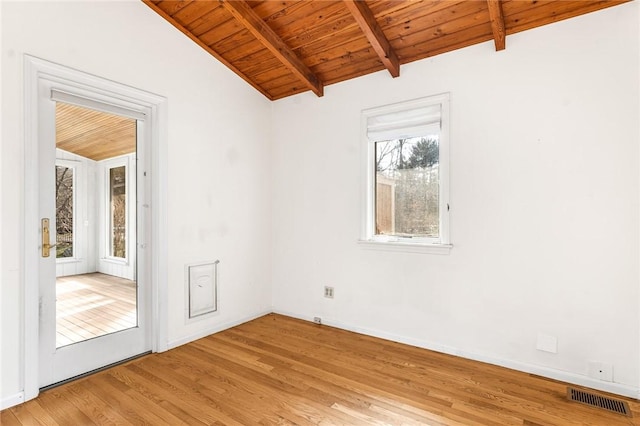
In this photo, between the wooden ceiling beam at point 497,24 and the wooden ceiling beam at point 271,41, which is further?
the wooden ceiling beam at point 271,41

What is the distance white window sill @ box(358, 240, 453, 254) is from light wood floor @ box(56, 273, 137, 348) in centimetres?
231

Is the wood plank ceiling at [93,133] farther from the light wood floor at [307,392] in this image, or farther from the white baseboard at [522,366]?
the white baseboard at [522,366]

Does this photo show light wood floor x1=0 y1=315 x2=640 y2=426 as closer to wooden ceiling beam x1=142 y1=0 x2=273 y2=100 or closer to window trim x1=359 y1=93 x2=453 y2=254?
window trim x1=359 y1=93 x2=453 y2=254

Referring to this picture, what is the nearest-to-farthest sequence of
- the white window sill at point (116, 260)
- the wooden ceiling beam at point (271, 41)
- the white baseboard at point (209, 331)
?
1. the wooden ceiling beam at point (271, 41)
2. the white window sill at point (116, 260)
3. the white baseboard at point (209, 331)

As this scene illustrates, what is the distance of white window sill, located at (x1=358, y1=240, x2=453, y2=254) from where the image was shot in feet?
10.0

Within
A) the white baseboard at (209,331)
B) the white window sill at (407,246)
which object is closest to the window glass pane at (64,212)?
the white baseboard at (209,331)

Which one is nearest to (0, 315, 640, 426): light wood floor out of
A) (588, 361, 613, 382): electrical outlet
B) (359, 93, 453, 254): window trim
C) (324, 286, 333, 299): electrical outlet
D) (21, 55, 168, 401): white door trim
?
(588, 361, 613, 382): electrical outlet

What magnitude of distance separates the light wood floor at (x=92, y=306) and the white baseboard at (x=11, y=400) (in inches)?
14.1

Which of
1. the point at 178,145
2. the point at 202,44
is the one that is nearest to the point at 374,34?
the point at 202,44

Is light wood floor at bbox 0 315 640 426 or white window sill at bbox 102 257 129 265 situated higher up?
white window sill at bbox 102 257 129 265

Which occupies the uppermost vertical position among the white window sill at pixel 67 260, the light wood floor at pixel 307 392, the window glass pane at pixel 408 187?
the window glass pane at pixel 408 187

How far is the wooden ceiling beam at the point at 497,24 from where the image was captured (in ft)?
7.92

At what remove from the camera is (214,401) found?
7.55 feet

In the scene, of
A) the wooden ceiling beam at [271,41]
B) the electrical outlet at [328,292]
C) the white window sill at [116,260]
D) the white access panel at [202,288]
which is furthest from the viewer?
the electrical outlet at [328,292]
